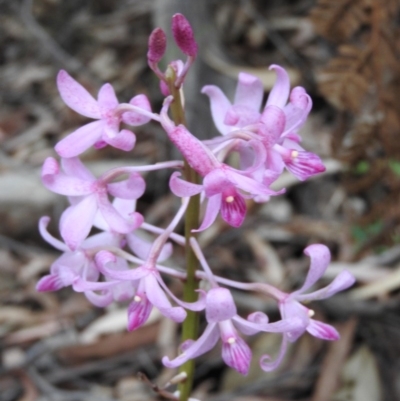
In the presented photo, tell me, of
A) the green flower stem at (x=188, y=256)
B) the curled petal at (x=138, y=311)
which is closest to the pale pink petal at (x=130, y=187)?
the green flower stem at (x=188, y=256)

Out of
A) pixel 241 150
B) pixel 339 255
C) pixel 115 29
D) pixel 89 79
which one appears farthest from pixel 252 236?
pixel 115 29

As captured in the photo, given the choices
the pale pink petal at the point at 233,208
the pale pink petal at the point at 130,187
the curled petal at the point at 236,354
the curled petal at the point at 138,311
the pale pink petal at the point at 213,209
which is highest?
the pale pink petal at the point at 233,208

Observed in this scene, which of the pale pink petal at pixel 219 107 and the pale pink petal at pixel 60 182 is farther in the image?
the pale pink petal at pixel 219 107

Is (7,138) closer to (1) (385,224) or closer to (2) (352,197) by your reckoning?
(2) (352,197)

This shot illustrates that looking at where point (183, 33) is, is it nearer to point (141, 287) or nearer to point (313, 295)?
point (141, 287)

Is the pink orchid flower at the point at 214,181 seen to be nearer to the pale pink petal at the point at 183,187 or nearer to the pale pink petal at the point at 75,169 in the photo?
the pale pink petal at the point at 183,187

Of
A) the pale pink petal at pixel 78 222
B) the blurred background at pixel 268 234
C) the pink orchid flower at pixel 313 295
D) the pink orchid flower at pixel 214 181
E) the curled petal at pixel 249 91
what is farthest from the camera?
the blurred background at pixel 268 234

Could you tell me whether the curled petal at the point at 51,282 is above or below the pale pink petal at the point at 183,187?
below

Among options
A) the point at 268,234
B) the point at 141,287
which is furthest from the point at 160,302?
the point at 268,234
